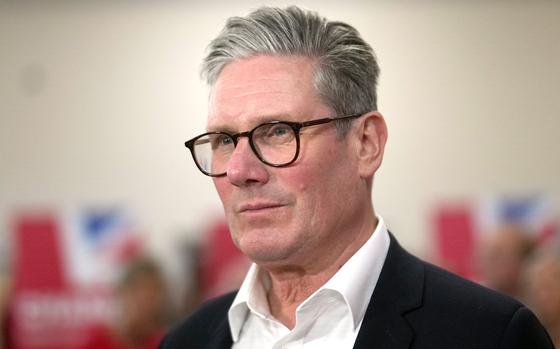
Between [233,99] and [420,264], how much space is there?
52cm

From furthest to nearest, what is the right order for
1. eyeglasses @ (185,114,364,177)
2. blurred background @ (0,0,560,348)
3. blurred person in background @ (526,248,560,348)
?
blurred background @ (0,0,560,348), blurred person in background @ (526,248,560,348), eyeglasses @ (185,114,364,177)

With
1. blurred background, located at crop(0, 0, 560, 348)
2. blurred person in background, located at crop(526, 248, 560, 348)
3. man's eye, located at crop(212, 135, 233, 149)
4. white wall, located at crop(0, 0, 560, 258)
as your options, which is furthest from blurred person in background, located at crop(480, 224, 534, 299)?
man's eye, located at crop(212, 135, 233, 149)

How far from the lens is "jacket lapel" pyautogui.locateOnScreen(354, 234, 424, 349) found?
1669 mm

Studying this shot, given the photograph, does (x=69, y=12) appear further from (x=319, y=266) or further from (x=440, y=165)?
(x=319, y=266)

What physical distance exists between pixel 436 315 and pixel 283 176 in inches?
15.6

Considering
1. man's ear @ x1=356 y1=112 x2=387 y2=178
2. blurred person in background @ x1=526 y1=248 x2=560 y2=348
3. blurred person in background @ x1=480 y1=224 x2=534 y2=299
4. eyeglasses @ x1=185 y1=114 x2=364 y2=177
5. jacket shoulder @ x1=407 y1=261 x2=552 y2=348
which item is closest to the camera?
jacket shoulder @ x1=407 y1=261 x2=552 y2=348

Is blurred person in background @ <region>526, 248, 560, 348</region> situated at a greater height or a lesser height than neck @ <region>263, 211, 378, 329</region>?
lesser

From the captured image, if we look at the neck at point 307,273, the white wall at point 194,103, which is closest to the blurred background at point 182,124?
the white wall at point 194,103

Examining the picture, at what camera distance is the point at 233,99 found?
177 cm

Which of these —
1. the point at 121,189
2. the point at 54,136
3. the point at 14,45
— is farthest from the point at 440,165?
the point at 14,45

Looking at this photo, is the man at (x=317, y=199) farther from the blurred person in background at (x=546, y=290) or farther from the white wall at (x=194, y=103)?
the white wall at (x=194, y=103)

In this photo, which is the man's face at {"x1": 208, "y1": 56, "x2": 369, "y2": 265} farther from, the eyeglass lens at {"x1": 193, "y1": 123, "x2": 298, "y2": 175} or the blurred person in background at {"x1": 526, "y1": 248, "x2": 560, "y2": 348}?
the blurred person in background at {"x1": 526, "y1": 248, "x2": 560, "y2": 348}

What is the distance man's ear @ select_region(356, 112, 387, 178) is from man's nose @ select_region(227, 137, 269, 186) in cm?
22

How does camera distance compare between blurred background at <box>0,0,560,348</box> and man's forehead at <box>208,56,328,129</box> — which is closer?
man's forehead at <box>208,56,328,129</box>
